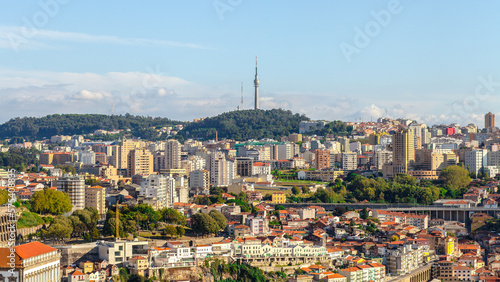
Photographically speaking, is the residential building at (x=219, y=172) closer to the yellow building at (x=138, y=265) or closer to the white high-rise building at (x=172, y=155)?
the white high-rise building at (x=172, y=155)

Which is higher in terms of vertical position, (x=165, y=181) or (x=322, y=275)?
(x=165, y=181)

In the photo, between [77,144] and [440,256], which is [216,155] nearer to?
[440,256]

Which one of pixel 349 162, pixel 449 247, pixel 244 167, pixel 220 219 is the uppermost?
pixel 349 162

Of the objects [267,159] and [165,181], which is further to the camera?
[267,159]

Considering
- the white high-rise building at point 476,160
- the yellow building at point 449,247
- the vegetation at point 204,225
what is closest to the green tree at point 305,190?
the white high-rise building at point 476,160

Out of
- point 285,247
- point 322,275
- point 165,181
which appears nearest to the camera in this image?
point 322,275

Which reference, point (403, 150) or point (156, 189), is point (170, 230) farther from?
point (403, 150)

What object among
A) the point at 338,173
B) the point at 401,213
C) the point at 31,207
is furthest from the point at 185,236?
the point at 338,173

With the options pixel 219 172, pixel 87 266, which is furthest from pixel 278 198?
pixel 87 266
